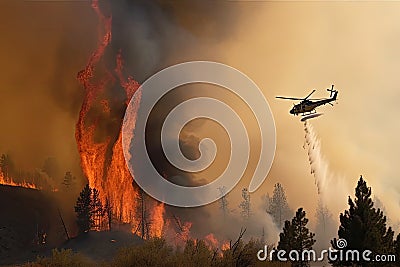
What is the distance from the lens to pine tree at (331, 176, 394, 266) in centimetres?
5812

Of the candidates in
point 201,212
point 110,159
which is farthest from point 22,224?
point 201,212

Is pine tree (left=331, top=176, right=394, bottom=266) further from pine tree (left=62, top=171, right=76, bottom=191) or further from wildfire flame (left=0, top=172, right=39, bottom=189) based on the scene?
wildfire flame (left=0, top=172, right=39, bottom=189)

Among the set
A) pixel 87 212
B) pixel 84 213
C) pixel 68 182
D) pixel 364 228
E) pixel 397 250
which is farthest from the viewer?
pixel 68 182

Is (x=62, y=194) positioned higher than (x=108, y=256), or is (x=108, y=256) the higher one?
(x=62, y=194)

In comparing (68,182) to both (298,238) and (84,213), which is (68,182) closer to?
(84,213)

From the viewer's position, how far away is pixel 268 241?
512 ft

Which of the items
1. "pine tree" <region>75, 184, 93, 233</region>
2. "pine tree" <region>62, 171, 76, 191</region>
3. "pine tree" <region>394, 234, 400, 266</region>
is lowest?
"pine tree" <region>394, 234, 400, 266</region>

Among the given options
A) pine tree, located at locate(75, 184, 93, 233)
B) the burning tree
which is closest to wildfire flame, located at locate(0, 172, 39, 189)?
the burning tree

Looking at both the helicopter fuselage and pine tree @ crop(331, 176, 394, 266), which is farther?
the helicopter fuselage

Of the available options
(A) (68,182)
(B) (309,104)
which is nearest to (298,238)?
(B) (309,104)

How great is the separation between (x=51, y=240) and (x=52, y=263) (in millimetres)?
83206

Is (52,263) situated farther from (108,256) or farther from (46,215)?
(46,215)

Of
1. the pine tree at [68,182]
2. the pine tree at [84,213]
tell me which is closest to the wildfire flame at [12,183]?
the pine tree at [68,182]

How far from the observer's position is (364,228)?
59188 mm
